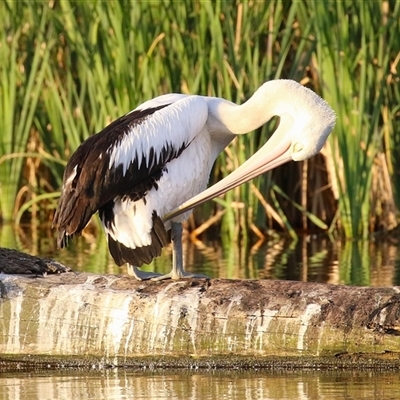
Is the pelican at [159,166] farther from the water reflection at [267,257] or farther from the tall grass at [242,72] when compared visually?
the tall grass at [242,72]

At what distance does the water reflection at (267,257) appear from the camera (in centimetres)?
945

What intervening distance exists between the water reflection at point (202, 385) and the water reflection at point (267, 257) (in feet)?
9.38

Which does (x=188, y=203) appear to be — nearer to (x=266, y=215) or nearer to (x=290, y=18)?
(x=290, y=18)

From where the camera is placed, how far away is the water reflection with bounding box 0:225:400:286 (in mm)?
9445

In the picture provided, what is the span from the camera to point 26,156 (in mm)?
12719

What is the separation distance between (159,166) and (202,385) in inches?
66.1

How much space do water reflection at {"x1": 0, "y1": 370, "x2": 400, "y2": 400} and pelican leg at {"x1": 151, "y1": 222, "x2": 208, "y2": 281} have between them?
2.70 ft

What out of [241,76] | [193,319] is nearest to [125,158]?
[193,319]

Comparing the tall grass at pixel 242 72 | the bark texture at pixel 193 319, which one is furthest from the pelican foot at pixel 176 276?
the tall grass at pixel 242 72

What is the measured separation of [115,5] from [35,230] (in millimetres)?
3387

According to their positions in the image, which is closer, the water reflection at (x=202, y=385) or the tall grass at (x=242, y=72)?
the water reflection at (x=202, y=385)

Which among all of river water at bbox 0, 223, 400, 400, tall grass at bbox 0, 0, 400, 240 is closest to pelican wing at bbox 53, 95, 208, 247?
river water at bbox 0, 223, 400, 400

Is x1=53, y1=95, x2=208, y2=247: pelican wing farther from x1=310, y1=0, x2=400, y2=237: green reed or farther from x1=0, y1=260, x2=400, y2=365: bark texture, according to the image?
x1=310, y1=0, x2=400, y2=237: green reed

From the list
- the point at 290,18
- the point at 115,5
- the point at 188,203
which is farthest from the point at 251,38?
the point at 188,203
